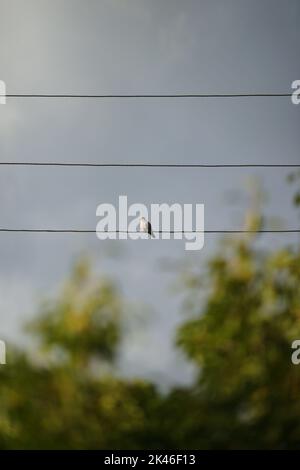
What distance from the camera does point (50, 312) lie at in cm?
433

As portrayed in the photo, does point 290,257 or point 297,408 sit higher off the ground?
point 290,257

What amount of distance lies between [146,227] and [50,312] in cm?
150

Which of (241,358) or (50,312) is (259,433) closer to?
(241,358)

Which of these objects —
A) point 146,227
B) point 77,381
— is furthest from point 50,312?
point 146,227
